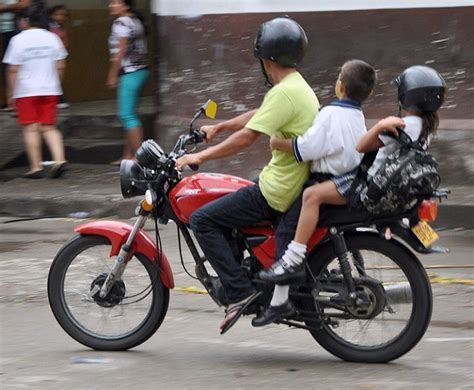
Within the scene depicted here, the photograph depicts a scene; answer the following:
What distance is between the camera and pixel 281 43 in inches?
235

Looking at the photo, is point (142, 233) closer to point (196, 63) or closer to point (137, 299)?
point (137, 299)

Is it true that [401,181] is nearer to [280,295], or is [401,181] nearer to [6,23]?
[280,295]

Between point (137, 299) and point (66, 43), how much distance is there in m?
9.54

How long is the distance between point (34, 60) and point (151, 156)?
6676 mm

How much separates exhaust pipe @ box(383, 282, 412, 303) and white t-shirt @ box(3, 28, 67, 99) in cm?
738

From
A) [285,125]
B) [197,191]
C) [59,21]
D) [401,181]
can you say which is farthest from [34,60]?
[401,181]

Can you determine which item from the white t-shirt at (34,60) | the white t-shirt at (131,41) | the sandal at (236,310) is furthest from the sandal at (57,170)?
the sandal at (236,310)

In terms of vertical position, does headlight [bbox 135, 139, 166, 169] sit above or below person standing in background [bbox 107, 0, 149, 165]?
above

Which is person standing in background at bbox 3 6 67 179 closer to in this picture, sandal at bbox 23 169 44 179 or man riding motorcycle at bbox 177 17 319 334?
sandal at bbox 23 169 44 179

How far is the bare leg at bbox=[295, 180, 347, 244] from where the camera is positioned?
19.3ft

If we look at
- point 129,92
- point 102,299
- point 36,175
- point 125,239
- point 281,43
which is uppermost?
point 281,43

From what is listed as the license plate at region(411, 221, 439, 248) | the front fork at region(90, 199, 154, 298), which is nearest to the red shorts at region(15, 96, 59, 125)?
the front fork at region(90, 199, 154, 298)

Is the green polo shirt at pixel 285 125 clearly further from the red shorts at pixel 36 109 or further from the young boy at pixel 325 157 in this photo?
the red shorts at pixel 36 109

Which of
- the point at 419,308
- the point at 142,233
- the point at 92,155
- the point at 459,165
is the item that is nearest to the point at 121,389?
the point at 142,233
